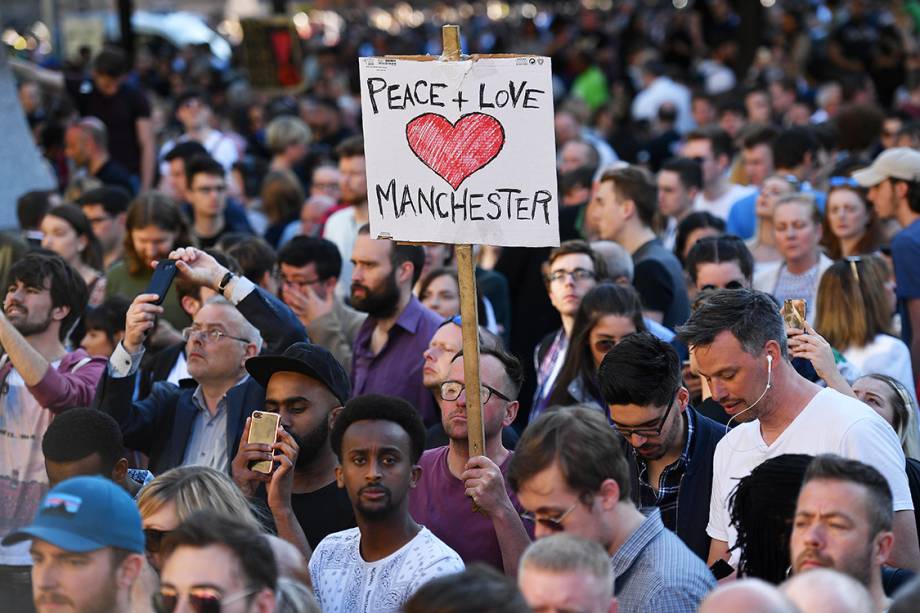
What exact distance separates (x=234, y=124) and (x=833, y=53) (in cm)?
829

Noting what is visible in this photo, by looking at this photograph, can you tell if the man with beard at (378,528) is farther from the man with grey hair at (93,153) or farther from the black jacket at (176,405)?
the man with grey hair at (93,153)

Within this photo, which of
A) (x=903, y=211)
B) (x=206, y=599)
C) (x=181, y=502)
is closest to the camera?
(x=206, y=599)

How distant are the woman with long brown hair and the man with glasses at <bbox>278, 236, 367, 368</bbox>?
1.16m

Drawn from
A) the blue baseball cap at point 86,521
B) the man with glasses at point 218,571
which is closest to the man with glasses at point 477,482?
the man with glasses at point 218,571

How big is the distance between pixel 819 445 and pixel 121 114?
34.1 ft

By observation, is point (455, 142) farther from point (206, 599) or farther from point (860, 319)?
point (860, 319)

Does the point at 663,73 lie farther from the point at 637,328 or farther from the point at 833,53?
the point at 637,328

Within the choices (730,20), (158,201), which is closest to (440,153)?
(158,201)

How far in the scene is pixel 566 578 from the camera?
3715 millimetres

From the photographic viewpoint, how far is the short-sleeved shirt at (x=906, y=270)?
7926mm

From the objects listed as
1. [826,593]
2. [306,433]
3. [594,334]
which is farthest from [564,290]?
[826,593]

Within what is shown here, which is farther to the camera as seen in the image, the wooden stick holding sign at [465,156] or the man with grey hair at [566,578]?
the wooden stick holding sign at [465,156]

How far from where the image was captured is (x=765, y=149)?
1141cm

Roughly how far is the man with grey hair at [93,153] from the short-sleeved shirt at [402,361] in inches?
226
